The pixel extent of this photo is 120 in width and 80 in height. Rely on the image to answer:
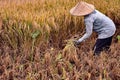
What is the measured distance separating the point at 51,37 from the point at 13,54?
0.47 metres

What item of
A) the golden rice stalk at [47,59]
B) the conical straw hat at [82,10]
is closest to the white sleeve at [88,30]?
the conical straw hat at [82,10]

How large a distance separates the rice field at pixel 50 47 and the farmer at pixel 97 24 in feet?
0.34

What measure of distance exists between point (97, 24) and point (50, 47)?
566 mm

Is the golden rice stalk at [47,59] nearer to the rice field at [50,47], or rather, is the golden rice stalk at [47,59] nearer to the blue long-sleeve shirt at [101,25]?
the rice field at [50,47]

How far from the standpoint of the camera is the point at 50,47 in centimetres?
373

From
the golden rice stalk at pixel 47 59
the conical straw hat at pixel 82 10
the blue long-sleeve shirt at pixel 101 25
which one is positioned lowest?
the golden rice stalk at pixel 47 59

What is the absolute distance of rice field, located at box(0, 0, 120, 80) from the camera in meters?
3.31

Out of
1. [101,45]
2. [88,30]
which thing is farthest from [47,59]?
[101,45]

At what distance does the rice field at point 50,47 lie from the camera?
3.31m

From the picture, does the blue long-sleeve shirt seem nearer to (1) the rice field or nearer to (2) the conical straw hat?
(2) the conical straw hat

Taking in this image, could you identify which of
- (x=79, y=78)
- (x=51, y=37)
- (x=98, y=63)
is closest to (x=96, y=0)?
(x=51, y=37)

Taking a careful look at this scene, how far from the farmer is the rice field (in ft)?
0.34

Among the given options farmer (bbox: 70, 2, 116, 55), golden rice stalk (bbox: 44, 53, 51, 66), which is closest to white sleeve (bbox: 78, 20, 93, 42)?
farmer (bbox: 70, 2, 116, 55)

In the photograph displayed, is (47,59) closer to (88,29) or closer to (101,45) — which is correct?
(88,29)
